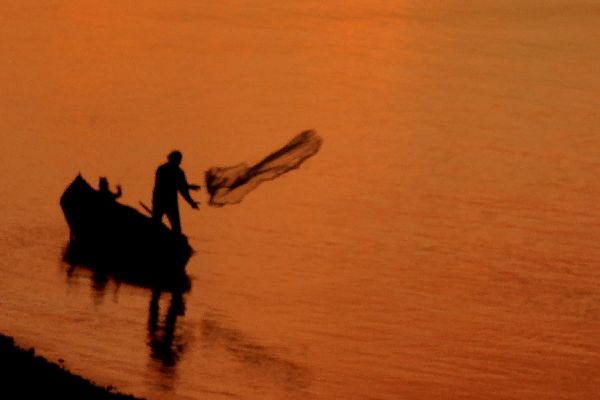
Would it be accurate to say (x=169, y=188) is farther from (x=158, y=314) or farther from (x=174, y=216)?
(x=158, y=314)

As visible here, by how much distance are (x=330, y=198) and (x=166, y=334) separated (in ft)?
29.0

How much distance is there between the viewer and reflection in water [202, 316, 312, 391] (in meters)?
19.0

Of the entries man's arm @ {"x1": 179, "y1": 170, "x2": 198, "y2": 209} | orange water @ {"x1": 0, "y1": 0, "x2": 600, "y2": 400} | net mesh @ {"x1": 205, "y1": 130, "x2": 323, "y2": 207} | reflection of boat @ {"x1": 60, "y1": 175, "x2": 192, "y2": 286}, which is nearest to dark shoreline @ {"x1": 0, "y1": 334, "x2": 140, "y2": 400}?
orange water @ {"x1": 0, "y1": 0, "x2": 600, "y2": 400}

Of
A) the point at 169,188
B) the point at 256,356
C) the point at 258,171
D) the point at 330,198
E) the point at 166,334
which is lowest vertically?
the point at 256,356

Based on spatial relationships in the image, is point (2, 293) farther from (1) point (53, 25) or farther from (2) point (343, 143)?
(1) point (53, 25)

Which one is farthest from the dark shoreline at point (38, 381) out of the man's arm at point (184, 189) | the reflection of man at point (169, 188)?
the reflection of man at point (169, 188)

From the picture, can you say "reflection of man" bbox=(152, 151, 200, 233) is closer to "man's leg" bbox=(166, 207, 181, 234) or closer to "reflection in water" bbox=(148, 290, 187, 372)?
"man's leg" bbox=(166, 207, 181, 234)

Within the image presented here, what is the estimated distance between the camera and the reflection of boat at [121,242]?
21.8 meters

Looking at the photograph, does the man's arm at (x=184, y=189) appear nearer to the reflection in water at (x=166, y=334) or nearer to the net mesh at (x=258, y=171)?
the net mesh at (x=258, y=171)

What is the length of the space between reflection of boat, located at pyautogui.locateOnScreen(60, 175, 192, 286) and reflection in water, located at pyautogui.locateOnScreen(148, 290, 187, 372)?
0.43 meters

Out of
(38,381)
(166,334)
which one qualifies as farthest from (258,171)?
(38,381)

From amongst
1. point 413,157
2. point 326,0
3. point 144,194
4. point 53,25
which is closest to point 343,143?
point 413,157

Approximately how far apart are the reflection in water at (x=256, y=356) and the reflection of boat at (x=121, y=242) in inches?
49.5

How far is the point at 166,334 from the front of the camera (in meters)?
20.0
